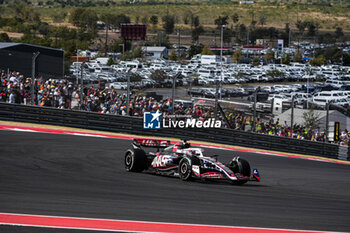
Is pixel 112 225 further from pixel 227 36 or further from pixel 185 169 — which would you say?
pixel 227 36

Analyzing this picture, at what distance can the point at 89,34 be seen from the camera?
95.2m

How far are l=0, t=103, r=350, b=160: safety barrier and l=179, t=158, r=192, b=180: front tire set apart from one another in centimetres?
1033

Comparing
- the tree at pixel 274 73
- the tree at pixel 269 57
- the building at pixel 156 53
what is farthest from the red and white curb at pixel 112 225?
the tree at pixel 269 57

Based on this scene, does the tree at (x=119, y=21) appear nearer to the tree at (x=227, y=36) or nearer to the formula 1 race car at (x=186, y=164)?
the tree at (x=227, y=36)

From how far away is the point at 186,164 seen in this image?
1106cm

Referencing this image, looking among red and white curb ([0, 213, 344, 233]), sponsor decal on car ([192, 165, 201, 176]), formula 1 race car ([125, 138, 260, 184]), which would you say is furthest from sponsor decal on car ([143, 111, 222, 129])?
red and white curb ([0, 213, 344, 233])

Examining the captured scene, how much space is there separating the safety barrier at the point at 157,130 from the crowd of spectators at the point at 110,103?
1.15 ft

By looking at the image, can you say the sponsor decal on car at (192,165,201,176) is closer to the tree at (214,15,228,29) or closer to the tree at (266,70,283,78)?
the tree at (266,70,283,78)

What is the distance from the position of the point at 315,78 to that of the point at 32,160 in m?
57.0

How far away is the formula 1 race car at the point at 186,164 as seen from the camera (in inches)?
432

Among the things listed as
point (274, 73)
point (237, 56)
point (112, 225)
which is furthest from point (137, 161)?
point (237, 56)

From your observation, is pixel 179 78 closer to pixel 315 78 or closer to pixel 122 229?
pixel 122 229

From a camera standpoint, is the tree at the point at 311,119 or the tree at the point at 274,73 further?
the tree at the point at 274,73

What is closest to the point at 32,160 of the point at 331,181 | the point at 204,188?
the point at 204,188
